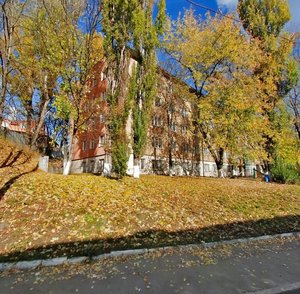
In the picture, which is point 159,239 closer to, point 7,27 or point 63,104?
point 63,104

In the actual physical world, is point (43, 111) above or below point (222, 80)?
below

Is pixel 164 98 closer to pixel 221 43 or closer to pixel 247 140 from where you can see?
pixel 221 43

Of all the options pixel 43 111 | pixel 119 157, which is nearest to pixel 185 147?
pixel 43 111

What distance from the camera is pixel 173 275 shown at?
4.97 metres

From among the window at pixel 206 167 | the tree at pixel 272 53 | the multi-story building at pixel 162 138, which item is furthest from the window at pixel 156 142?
the tree at pixel 272 53

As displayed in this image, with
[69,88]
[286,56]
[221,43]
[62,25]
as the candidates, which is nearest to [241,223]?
[69,88]

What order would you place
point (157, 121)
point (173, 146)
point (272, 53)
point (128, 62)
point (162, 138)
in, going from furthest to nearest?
1. point (173, 146)
2. point (162, 138)
3. point (157, 121)
4. point (272, 53)
5. point (128, 62)

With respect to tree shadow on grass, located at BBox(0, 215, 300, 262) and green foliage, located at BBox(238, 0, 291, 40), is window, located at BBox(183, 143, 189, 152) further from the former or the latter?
tree shadow on grass, located at BBox(0, 215, 300, 262)

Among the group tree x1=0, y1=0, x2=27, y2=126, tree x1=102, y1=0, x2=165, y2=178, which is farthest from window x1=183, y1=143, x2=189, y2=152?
tree x1=0, y1=0, x2=27, y2=126

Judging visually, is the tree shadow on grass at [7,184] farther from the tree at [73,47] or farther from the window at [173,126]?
the window at [173,126]

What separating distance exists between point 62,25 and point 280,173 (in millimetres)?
20867

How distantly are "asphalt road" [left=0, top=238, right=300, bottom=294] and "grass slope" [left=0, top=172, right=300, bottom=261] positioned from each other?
3.28 ft

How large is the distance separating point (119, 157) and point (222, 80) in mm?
12342

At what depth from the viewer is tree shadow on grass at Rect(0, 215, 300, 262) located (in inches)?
241
